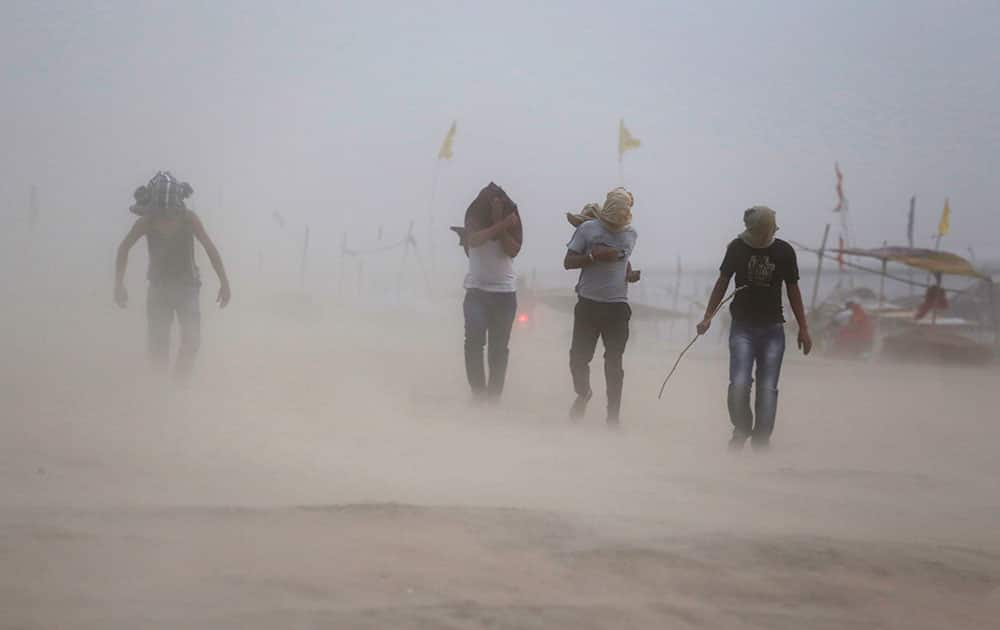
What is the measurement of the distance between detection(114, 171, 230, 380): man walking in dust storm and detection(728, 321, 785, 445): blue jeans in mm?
3614

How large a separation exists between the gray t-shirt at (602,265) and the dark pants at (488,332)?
2.55 feet

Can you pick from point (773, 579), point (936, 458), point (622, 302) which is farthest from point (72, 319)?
point (773, 579)

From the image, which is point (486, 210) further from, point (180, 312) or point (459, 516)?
point (459, 516)

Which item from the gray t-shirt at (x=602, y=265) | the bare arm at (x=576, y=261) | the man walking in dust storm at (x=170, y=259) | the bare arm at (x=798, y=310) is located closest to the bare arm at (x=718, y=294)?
the bare arm at (x=798, y=310)

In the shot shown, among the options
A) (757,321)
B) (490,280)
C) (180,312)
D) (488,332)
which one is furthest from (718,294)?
(180,312)

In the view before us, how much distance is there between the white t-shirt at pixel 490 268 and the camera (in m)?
7.35

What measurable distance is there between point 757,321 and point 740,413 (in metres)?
0.54

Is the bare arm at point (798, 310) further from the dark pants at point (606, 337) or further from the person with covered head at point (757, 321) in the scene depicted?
the dark pants at point (606, 337)

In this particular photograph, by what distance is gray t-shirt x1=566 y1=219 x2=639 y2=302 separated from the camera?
6695 mm

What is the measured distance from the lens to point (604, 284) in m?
6.77

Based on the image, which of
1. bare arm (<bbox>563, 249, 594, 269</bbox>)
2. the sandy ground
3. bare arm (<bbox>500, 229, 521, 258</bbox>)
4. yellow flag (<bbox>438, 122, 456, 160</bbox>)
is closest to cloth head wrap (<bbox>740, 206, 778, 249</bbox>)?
bare arm (<bbox>563, 249, 594, 269</bbox>)

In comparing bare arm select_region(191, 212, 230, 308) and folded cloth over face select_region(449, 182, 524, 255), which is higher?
folded cloth over face select_region(449, 182, 524, 255)

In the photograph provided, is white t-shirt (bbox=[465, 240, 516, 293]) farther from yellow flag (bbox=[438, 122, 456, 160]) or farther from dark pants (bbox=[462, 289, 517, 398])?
yellow flag (bbox=[438, 122, 456, 160])

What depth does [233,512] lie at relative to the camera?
12.2 feet
